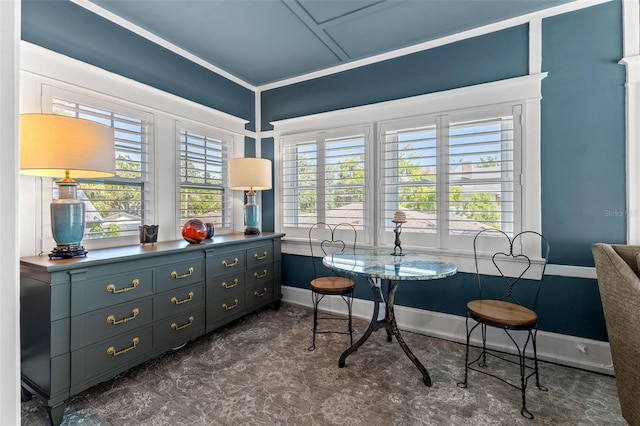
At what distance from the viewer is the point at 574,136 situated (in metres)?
2.36

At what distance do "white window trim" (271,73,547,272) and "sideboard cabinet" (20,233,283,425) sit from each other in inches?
69.5

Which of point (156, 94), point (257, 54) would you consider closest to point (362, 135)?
point (257, 54)

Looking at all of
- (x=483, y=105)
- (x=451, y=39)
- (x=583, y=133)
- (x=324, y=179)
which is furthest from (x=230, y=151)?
(x=583, y=133)

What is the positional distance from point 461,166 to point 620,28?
1.40 meters

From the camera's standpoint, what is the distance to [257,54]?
3.13m

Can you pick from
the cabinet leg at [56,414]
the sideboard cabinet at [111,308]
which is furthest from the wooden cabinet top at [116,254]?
the cabinet leg at [56,414]

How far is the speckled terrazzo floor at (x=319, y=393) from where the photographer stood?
1774 mm

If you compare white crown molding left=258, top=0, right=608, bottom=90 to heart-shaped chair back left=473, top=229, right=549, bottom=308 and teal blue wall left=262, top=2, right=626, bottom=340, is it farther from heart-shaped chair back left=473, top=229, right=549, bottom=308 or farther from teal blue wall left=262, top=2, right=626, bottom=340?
heart-shaped chair back left=473, top=229, right=549, bottom=308

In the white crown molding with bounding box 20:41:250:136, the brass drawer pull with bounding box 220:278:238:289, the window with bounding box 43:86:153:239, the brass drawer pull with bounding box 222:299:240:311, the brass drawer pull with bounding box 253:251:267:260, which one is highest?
the white crown molding with bounding box 20:41:250:136

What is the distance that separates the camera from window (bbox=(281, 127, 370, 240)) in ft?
10.8

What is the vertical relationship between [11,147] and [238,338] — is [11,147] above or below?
above

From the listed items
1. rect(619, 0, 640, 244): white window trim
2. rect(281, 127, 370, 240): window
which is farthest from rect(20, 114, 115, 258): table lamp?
rect(619, 0, 640, 244): white window trim

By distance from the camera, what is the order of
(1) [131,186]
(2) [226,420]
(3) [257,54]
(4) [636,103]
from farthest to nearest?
1. (3) [257,54]
2. (1) [131,186]
3. (4) [636,103]
4. (2) [226,420]

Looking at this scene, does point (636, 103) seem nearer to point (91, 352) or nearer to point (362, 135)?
point (362, 135)
